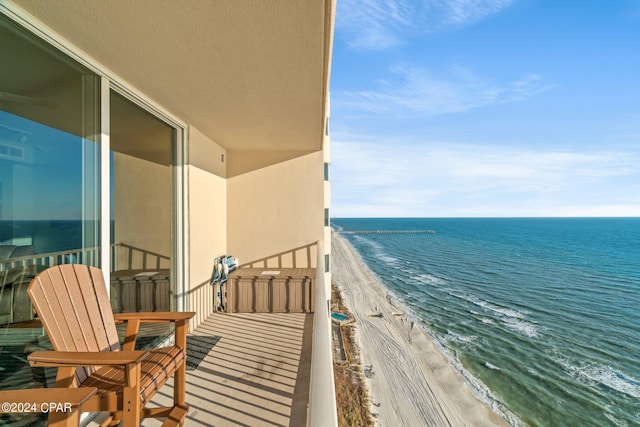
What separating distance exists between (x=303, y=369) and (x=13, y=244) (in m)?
2.26

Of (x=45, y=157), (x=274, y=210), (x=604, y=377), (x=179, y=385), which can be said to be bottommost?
(x=604, y=377)

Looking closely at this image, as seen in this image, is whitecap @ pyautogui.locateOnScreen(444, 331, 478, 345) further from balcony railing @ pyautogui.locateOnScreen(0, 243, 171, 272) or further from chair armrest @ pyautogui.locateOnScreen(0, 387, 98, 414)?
chair armrest @ pyautogui.locateOnScreen(0, 387, 98, 414)

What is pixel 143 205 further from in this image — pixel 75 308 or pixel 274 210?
pixel 274 210

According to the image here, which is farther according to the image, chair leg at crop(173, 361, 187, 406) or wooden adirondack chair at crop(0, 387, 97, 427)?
chair leg at crop(173, 361, 187, 406)

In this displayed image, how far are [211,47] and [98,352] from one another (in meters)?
1.80

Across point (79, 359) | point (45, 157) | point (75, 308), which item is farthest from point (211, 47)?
point (79, 359)

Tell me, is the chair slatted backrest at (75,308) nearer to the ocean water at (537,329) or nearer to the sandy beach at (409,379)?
the sandy beach at (409,379)

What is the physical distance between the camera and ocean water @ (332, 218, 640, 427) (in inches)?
411

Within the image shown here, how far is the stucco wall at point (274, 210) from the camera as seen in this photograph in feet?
17.7

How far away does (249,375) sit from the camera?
274 centimetres

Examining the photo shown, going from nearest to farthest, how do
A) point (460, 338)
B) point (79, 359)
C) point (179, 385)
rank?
1. point (79, 359)
2. point (179, 385)
3. point (460, 338)

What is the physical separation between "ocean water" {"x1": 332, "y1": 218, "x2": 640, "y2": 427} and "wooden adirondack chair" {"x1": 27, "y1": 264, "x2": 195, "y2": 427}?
36.8 feet

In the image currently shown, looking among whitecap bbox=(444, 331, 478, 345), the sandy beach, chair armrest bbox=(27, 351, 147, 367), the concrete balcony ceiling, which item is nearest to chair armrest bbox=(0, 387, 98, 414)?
chair armrest bbox=(27, 351, 147, 367)

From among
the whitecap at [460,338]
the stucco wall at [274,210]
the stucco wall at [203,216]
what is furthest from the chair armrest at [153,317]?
the whitecap at [460,338]
